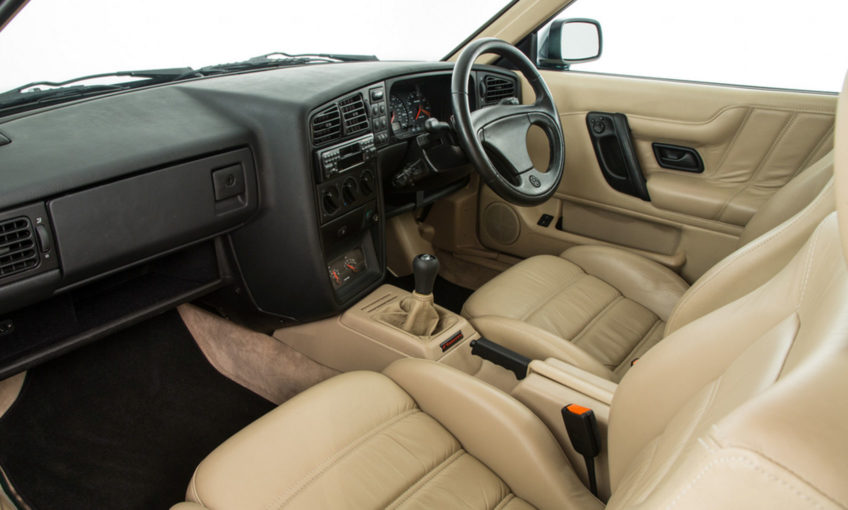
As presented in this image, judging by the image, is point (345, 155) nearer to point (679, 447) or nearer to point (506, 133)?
point (506, 133)

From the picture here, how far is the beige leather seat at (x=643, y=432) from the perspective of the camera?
41cm

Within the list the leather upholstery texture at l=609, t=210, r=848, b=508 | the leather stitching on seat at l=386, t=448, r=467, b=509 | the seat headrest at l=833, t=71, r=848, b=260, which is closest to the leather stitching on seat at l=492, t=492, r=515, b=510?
the leather stitching on seat at l=386, t=448, r=467, b=509

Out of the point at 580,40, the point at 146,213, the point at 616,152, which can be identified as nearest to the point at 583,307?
the point at 616,152

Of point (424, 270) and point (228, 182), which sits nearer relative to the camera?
point (228, 182)

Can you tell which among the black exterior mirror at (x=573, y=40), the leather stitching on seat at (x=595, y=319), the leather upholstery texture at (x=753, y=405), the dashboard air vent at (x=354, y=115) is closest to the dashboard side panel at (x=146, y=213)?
the dashboard air vent at (x=354, y=115)

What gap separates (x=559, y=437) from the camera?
126 cm

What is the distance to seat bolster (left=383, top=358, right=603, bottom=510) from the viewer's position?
3.51ft

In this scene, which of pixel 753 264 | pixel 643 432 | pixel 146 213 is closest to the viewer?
pixel 643 432

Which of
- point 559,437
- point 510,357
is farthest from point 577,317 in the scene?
point 559,437

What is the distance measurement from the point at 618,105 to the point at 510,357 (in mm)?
1176

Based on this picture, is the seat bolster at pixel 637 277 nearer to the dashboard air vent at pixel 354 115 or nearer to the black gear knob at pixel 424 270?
the black gear knob at pixel 424 270

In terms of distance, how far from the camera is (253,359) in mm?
1966

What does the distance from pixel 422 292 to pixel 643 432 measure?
0.92m

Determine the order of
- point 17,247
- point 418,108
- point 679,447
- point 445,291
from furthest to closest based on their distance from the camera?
1. point 445,291
2. point 418,108
3. point 17,247
4. point 679,447
